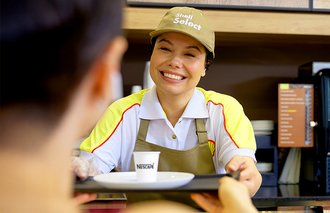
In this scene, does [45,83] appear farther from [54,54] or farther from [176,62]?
[176,62]

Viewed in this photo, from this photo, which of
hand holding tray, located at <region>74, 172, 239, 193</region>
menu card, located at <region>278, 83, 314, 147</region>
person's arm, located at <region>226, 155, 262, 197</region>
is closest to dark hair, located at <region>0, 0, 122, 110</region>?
hand holding tray, located at <region>74, 172, 239, 193</region>

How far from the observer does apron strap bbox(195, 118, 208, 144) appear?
5.08 ft

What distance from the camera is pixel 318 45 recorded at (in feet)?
8.25

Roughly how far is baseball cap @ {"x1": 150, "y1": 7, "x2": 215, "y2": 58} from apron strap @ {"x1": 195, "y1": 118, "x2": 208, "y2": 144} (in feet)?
0.82

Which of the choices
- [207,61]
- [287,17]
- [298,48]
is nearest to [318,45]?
[298,48]

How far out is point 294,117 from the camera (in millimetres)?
2121

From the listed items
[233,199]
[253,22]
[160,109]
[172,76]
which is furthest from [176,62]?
[233,199]

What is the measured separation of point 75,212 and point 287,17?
1.95 meters

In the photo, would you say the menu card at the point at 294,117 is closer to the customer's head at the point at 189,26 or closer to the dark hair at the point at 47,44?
the customer's head at the point at 189,26

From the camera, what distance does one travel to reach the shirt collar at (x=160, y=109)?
5.19ft

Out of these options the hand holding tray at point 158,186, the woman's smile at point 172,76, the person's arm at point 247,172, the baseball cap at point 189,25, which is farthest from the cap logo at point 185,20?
the hand holding tray at point 158,186

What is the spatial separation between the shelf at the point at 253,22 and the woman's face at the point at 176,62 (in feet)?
1.65

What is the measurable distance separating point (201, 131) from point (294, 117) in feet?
2.43

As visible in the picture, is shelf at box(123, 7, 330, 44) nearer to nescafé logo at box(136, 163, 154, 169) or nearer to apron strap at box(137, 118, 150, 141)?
apron strap at box(137, 118, 150, 141)
